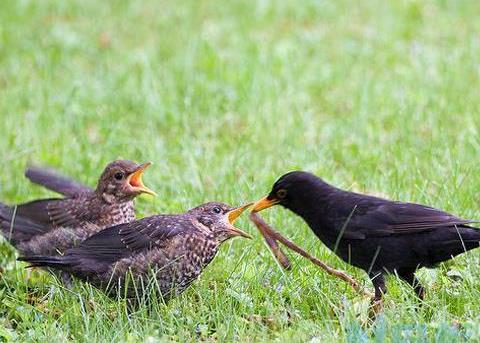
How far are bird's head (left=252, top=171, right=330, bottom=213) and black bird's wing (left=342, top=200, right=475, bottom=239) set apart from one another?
0.34 meters

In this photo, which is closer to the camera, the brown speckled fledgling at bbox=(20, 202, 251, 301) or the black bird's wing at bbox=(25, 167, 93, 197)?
the brown speckled fledgling at bbox=(20, 202, 251, 301)

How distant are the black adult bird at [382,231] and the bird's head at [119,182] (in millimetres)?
1142

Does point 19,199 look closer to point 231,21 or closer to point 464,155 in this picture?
point 464,155

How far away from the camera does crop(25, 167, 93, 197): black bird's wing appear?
778 centimetres

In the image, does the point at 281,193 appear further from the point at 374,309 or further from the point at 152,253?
the point at 374,309

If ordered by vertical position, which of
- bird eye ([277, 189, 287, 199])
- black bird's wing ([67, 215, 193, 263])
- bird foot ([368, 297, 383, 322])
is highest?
bird eye ([277, 189, 287, 199])

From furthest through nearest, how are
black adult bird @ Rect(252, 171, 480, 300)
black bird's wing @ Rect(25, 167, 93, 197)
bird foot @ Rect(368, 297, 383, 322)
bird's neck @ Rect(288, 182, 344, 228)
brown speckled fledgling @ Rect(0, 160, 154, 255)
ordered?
black bird's wing @ Rect(25, 167, 93, 197) < brown speckled fledgling @ Rect(0, 160, 154, 255) < bird's neck @ Rect(288, 182, 344, 228) < black adult bird @ Rect(252, 171, 480, 300) < bird foot @ Rect(368, 297, 383, 322)

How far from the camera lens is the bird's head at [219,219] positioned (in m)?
6.16

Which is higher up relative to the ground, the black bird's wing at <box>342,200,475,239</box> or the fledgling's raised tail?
the black bird's wing at <box>342,200,475,239</box>

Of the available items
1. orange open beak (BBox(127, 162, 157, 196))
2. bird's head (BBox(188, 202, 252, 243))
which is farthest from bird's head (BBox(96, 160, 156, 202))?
bird's head (BBox(188, 202, 252, 243))

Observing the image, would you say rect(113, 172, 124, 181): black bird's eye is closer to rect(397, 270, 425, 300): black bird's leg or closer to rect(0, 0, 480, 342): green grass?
rect(0, 0, 480, 342): green grass

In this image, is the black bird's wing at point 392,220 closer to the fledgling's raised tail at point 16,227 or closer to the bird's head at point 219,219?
the bird's head at point 219,219

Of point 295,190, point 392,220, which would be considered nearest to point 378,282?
point 392,220

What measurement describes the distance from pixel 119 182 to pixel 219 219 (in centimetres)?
105
